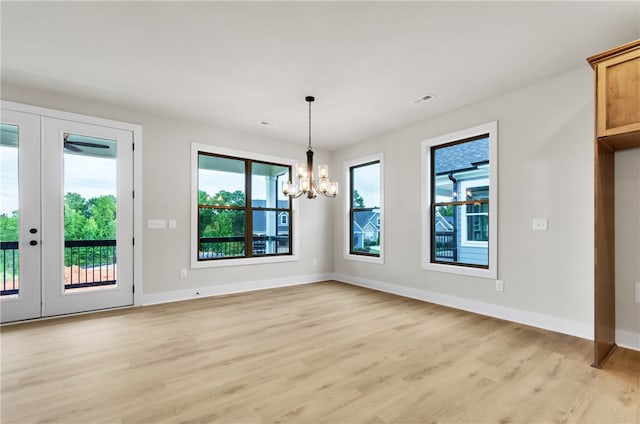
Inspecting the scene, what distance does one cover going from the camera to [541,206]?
3.49 meters

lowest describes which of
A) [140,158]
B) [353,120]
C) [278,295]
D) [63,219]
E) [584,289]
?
[278,295]

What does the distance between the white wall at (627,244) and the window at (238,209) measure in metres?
4.52

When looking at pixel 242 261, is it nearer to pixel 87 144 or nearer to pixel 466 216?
pixel 87 144

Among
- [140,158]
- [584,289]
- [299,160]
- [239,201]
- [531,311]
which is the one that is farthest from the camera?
[299,160]

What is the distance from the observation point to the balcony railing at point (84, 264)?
3.64 m

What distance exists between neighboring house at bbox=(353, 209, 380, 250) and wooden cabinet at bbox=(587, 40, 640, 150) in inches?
137

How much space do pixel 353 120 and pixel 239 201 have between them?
7.67 ft

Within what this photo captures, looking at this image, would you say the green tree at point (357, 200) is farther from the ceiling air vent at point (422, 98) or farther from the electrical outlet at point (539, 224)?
the electrical outlet at point (539, 224)

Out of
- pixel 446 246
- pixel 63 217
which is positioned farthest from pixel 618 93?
pixel 63 217

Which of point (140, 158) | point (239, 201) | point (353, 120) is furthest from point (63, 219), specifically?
point (353, 120)

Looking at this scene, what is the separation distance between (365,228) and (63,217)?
4.54 metres

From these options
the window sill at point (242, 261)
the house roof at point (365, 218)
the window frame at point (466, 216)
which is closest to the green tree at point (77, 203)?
the window sill at point (242, 261)

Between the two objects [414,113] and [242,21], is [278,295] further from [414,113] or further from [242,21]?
[242,21]

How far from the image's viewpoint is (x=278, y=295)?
5059 mm
